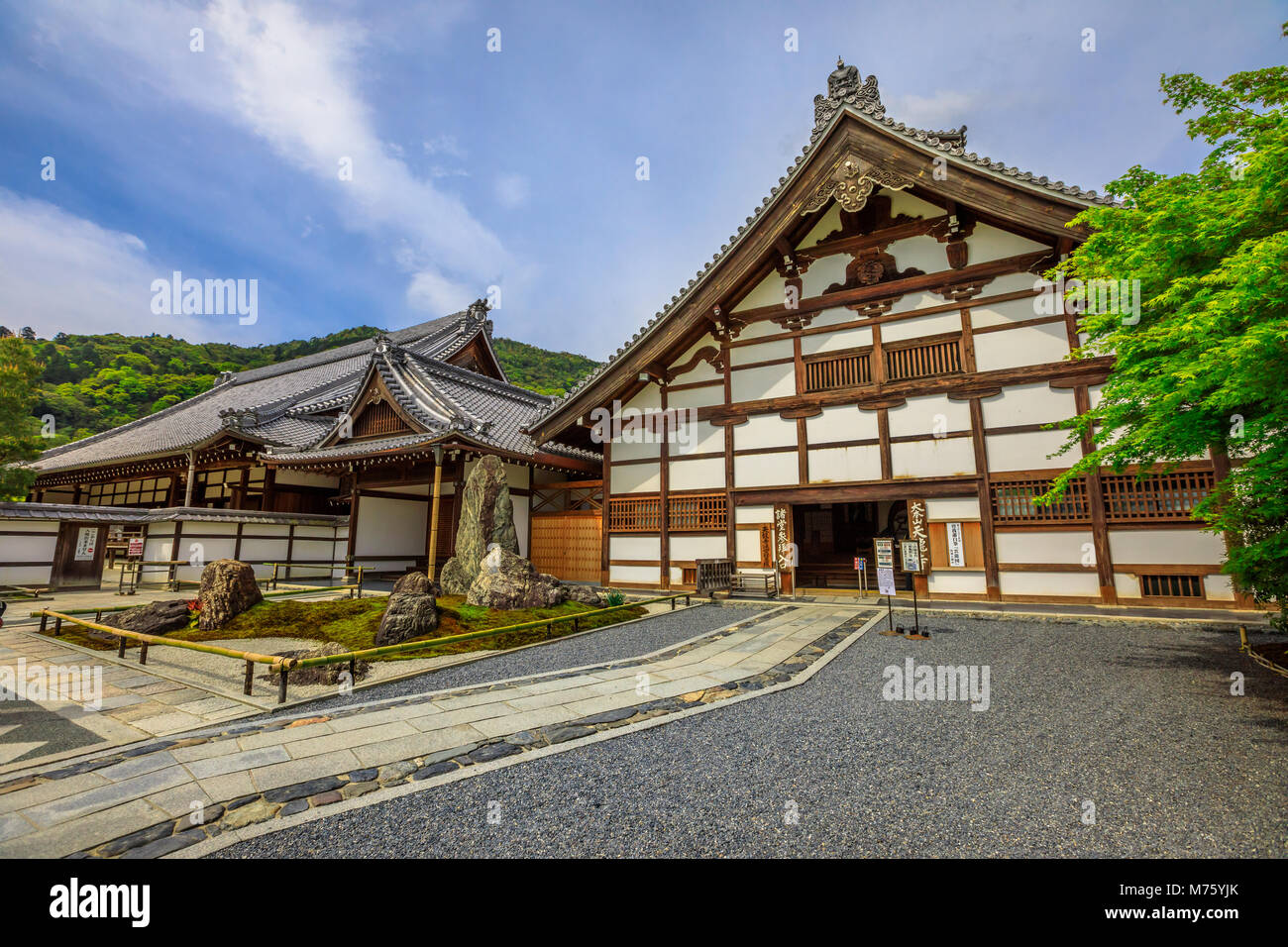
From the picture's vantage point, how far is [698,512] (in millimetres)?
14109

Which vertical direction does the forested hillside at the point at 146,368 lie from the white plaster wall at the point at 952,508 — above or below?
above

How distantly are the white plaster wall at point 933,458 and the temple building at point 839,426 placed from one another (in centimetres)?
4

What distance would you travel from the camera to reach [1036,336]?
11.2 metres

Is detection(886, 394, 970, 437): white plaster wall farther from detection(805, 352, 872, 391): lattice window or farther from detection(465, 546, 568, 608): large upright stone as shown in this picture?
detection(465, 546, 568, 608): large upright stone

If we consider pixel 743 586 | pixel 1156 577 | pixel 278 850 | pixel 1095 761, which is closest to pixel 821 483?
pixel 743 586

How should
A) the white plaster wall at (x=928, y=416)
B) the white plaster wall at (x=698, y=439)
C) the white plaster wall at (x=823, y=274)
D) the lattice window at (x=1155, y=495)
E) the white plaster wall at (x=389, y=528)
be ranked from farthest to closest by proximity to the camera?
the white plaster wall at (x=389, y=528) → the white plaster wall at (x=698, y=439) → the white plaster wall at (x=823, y=274) → the white plaster wall at (x=928, y=416) → the lattice window at (x=1155, y=495)

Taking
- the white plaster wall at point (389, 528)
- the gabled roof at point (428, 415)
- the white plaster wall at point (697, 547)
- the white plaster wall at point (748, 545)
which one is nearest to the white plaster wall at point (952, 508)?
the white plaster wall at point (748, 545)

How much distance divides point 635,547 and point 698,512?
2.12m

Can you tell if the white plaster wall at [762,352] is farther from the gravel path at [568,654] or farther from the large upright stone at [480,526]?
the large upright stone at [480,526]

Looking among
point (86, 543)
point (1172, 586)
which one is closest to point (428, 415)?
point (86, 543)

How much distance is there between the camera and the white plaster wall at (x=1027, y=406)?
35.4 feet

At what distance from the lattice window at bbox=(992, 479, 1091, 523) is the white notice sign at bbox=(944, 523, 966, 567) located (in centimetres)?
77

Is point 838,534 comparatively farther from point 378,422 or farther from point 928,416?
point 378,422
